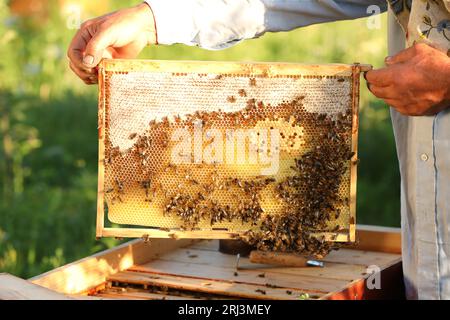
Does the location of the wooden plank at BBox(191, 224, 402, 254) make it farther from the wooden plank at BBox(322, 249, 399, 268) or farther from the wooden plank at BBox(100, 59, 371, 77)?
the wooden plank at BBox(100, 59, 371, 77)

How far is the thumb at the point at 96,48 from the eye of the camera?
258 centimetres

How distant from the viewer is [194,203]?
8.66ft

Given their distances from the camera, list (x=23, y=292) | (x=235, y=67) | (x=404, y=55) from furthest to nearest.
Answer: (x=235, y=67)
(x=404, y=55)
(x=23, y=292)

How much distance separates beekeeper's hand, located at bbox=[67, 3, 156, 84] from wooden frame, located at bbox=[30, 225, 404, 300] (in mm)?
709

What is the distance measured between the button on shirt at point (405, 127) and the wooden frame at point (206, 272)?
8.0 inches

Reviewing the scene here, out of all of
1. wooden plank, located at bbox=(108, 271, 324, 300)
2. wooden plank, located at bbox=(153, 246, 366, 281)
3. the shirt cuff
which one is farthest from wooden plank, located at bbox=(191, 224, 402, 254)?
the shirt cuff

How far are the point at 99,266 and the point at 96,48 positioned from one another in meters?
0.86

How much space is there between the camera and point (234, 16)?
2.85 m

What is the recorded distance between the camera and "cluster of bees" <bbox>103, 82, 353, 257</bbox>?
2598mm

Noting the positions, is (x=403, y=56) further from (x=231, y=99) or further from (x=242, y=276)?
(x=242, y=276)

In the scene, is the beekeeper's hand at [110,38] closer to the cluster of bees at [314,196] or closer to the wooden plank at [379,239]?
the cluster of bees at [314,196]

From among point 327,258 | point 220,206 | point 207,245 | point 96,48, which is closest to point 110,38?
point 96,48

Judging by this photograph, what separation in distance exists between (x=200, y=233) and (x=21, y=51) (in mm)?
5614

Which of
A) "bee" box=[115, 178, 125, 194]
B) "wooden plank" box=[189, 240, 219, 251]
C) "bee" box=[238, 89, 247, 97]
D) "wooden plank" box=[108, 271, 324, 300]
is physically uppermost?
"bee" box=[238, 89, 247, 97]
